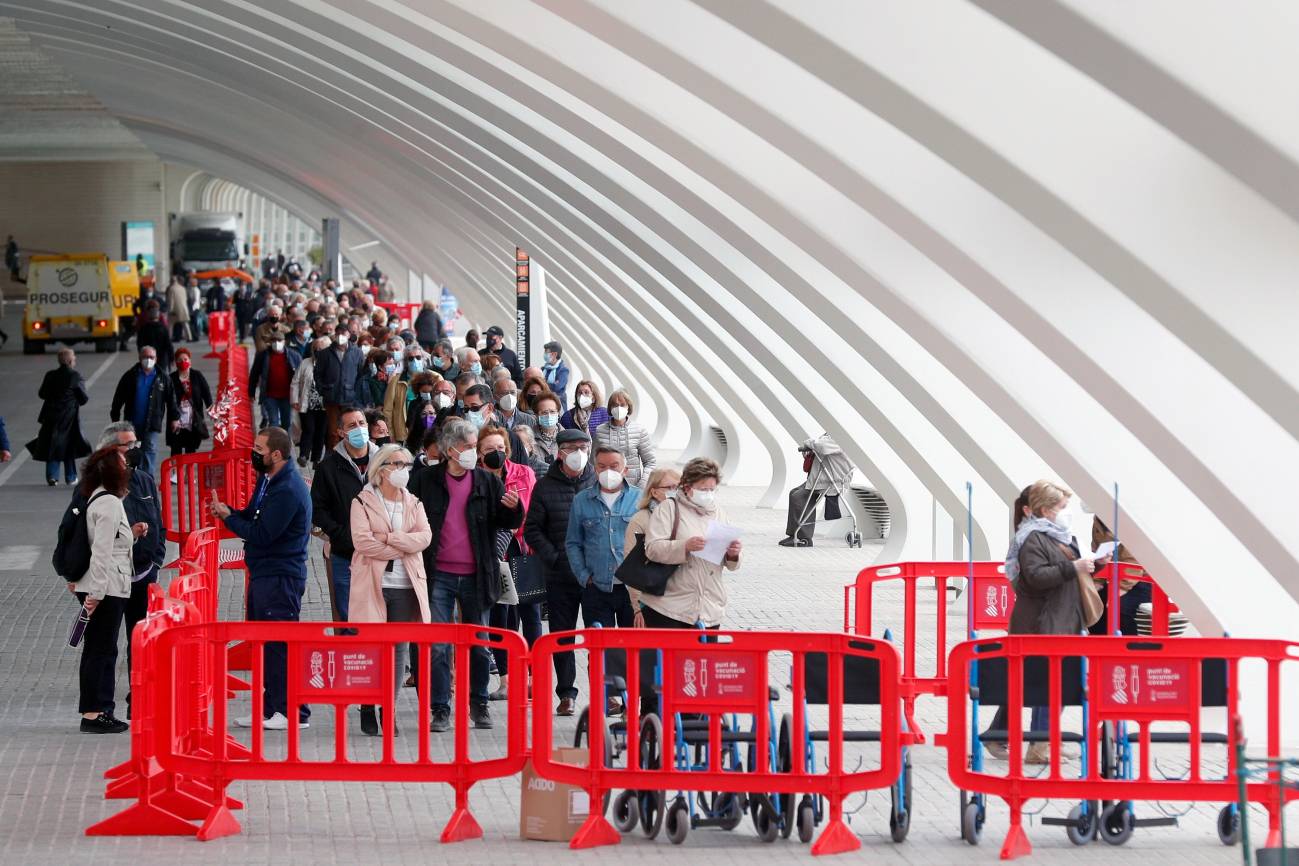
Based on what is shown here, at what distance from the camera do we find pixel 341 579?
11.5 metres

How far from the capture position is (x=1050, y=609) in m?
10.2

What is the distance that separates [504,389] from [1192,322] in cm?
883

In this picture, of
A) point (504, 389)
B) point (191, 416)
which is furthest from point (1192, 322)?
point (191, 416)

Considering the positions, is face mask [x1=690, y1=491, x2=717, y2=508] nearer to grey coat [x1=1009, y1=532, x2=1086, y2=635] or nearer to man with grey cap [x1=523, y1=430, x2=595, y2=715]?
man with grey cap [x1=523, y1=430, x2=595, y2=715]

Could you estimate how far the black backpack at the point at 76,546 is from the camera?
A: 1046 centimetres

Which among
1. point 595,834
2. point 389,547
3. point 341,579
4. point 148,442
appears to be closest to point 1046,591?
point 595,834

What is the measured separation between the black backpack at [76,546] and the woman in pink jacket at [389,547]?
1383mm

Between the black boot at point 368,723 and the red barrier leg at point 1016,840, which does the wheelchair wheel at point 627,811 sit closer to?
the red barrier leg at point 1016,840

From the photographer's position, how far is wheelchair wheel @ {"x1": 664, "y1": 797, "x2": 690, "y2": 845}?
8.38 metres

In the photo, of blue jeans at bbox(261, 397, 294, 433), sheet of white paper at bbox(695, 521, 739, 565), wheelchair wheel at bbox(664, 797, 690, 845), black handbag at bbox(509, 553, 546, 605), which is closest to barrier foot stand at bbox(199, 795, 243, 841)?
wheelchair wheel at bbox(664, 797, 690, 845)

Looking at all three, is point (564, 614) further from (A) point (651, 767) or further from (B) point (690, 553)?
(A) point (651, 767)

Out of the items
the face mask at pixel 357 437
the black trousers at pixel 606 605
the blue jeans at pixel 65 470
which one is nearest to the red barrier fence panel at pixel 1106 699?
the black trousers at pixel 606 605

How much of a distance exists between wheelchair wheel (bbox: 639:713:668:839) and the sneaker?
10.9ft

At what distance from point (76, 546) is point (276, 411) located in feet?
50.8
